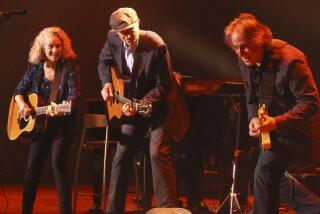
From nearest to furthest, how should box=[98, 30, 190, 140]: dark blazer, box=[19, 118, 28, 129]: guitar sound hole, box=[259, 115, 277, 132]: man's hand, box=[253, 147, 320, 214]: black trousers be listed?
box=[259, 115, 277, 132]: man's hand < box=[253, 147, 320, 214]: black trousers < box=[98, 30, 190, 140]: dark blazer < box=[19, 118, 28, 129]: guitar sound hole

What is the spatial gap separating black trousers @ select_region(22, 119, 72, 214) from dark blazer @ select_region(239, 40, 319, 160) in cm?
188

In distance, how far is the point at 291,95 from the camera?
399cm

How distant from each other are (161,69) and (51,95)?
111cm

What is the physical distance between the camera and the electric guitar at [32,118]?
200 inches

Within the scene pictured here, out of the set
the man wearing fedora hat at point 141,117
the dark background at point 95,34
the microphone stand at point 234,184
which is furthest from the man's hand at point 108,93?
the dark background at point 95,34

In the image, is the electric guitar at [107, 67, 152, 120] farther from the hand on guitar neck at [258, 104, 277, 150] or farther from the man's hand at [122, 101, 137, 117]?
the hand on guitar neck at [258, 104, 277, 150]

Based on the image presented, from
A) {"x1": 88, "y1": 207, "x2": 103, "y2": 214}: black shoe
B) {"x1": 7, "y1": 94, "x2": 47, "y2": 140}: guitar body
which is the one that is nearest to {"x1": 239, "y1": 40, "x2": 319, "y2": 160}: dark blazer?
{"x1": 7, "y1": 94, "x2": 47, "y2": 140}: guitar body

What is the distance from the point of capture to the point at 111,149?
22.1 feet

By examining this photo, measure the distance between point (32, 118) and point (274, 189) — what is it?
2.37 m

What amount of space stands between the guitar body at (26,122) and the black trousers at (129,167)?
0.82 metres

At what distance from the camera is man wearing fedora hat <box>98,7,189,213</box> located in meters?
4.73

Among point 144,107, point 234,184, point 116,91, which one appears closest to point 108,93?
point 116,91

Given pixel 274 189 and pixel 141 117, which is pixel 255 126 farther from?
pixel 141 117

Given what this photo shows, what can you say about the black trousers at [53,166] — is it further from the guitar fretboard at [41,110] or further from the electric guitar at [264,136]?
the electric guitar at [264,136]
